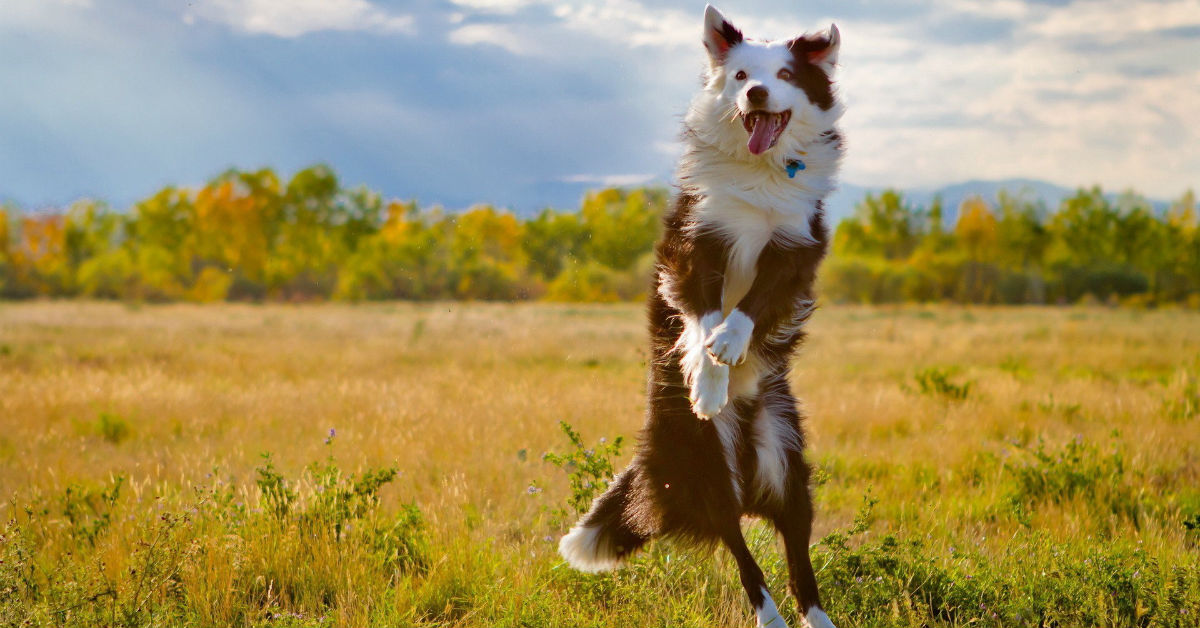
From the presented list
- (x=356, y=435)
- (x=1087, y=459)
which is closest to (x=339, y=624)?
(x=356, y=435)

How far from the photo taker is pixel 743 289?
13.7ft

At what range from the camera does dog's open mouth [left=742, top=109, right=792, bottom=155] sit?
4.02 meters

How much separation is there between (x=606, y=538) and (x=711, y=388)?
129 cm

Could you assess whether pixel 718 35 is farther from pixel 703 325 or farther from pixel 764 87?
pixel 703 325

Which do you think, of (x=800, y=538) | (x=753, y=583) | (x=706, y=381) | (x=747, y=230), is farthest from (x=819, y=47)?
(x=753, y=583)

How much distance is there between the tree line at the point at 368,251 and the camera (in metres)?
56.0

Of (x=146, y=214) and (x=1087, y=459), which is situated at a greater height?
(x=146, y=214)

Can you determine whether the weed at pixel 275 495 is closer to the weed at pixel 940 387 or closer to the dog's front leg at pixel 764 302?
the dog's front leg at pixel 764 302

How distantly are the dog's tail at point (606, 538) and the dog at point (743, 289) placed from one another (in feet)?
0.57

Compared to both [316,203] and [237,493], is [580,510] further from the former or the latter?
[316,203]

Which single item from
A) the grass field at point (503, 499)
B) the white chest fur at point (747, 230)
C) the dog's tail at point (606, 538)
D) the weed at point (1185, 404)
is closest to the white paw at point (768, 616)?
the grass field at point (503, 499)

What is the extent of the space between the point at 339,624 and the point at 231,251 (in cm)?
6052

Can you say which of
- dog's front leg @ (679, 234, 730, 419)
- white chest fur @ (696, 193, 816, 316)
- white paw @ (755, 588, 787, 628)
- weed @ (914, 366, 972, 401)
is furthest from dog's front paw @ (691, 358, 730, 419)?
weed @ (914, 366, 972, 401)

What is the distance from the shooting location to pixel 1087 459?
300 inches
